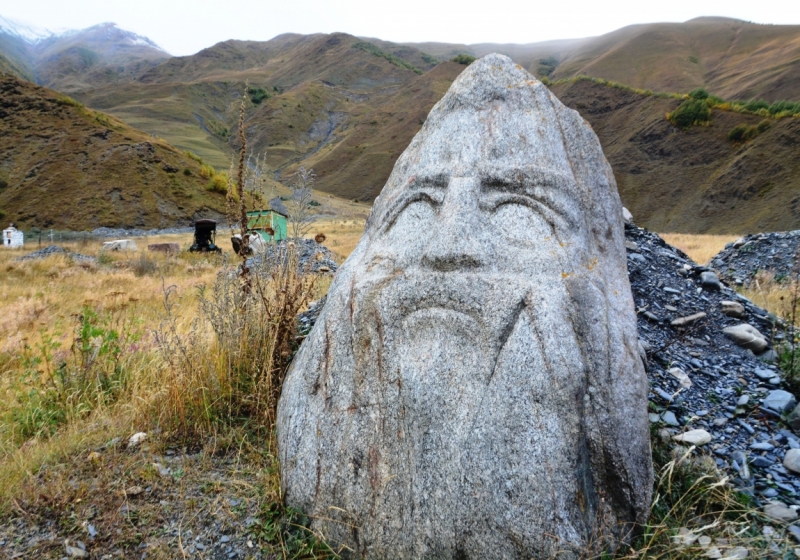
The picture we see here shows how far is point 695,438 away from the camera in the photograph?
3.64 metres

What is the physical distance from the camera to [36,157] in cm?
3525

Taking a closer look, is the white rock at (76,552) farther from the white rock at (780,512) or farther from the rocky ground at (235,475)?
the white rock at (780,512)

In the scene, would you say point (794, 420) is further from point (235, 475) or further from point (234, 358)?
point (234, 358)

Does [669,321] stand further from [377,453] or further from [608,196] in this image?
[377,453]

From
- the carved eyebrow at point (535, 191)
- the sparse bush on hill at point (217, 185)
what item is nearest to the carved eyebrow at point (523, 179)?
the carved eyebrow at point (535, 191)

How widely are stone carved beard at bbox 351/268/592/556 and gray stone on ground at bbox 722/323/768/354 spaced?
12.2ft

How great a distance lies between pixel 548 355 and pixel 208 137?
94.5 meters

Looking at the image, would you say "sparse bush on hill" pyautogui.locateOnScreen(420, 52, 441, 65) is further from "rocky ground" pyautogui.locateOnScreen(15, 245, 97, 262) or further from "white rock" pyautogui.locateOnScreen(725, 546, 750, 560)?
"white rock" pyautogui.locateOnScreen(725, 546, 750, 560)

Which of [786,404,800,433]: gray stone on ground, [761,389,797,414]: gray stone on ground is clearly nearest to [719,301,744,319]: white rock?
[761,389,797,414]: gray stone on ground

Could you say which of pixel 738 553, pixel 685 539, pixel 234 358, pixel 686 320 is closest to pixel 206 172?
pixel 234 358

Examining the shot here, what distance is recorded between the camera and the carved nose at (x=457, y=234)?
289cm

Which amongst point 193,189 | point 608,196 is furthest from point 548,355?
point 193,189

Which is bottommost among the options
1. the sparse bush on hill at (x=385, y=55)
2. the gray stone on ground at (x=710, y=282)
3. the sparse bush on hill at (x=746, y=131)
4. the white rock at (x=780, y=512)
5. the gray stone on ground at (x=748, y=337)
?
the white rock at (x=780, y=512)

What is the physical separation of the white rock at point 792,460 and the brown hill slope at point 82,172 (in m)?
34.1
